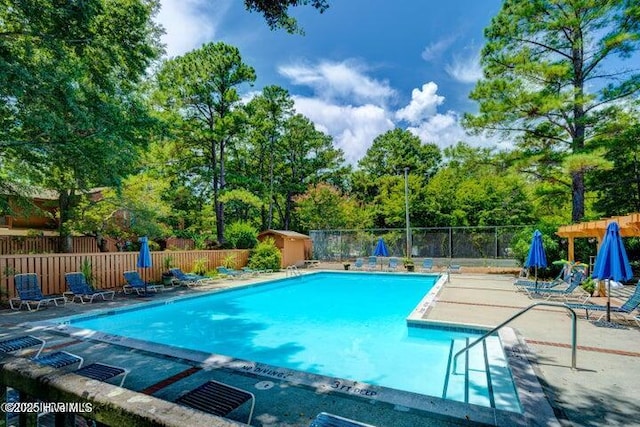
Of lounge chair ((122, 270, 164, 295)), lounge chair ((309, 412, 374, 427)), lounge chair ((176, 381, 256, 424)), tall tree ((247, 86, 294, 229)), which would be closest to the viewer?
lounge chair ((309, 412, 374, 427))

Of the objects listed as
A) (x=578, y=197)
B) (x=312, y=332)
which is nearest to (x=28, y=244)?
(x=312, y=332)

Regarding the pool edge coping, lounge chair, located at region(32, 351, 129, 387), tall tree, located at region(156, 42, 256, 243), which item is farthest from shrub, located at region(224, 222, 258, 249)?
lounge chair, located at region(32, 351, 129, 387)

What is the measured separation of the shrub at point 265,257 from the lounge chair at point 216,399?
1576 centimetres

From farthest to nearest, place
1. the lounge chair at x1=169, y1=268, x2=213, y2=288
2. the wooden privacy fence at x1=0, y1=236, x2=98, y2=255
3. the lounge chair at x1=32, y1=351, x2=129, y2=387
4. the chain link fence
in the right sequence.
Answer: the chain link fence → the wooden privacy fence at x1=0, y1=236, x2=98, y2=255 → the lounge chair at x1=169, y1=268, x2=213, y2=288 → the lounge chair at x1=32, y1=351, x2=129, y2=387

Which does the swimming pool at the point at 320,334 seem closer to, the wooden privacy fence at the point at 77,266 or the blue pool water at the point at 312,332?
the blue pool water at the point at 312,332

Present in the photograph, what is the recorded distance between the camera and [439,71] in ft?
66.7

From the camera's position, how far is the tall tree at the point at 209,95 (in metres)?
21.8

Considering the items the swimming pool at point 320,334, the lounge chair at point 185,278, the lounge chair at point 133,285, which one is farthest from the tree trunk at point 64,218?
the swimming pool at point 320,334

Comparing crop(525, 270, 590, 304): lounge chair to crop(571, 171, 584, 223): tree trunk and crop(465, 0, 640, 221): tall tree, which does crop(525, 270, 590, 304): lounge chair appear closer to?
crop(465, 0, 640, 221): tall tree

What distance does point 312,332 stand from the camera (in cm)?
858

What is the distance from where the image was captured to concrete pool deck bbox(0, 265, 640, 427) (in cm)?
347

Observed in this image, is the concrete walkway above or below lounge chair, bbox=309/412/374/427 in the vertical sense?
below

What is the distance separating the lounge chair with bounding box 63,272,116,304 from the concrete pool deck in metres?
1.95

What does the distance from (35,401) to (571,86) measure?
20528 millimetres
